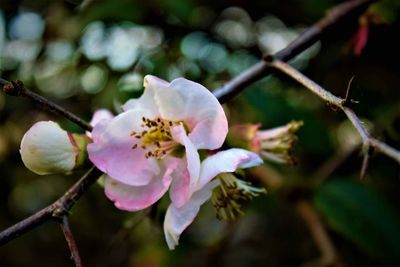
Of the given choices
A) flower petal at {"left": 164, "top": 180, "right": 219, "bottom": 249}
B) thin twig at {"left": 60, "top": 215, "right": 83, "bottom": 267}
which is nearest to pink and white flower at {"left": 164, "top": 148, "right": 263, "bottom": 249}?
flower petal at {"left": 164, "top": 180, "right": 219, "bottom": 249}

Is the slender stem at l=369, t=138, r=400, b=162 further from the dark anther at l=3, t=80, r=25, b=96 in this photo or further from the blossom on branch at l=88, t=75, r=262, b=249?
the dark anther at l=3, t=80, r=25, b=96

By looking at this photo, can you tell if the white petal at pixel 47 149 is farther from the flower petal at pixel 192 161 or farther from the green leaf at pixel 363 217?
the green leaf at pixel 363 217

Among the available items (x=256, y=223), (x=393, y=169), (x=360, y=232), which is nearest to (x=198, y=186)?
(x=360, y=232)

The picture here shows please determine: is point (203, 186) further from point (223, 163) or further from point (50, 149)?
point (50, 149)

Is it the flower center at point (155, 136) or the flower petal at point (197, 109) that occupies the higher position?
the flower petal at point (197, 109)

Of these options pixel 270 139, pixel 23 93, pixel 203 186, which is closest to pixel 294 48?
pixel 270 139

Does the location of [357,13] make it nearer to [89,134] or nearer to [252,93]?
[252,93]

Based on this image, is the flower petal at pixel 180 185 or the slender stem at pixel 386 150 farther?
the flower petal at pixel 180 185

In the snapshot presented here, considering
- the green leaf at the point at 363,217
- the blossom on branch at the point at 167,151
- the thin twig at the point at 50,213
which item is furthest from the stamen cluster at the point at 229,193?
the green leaf at the point at 363,217
